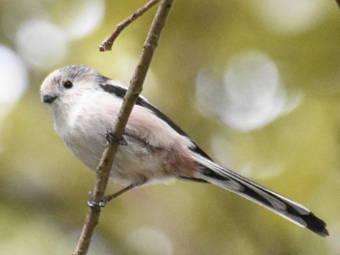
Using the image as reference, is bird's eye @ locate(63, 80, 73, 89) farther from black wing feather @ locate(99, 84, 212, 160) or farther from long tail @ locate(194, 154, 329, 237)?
long tail @ locate(194, 154, 329, 237)

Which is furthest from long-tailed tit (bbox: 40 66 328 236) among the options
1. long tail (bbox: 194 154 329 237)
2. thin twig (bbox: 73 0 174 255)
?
thin twig (bbox: 73 0 174 255)

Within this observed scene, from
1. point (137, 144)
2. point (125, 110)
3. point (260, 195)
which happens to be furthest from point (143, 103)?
point (125, 110)

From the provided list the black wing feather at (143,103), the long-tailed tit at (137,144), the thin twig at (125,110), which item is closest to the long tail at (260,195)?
the long-tailed tit at (137,144)

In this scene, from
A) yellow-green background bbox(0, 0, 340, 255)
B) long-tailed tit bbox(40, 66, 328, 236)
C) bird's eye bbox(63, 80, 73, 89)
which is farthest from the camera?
yellow-green background bbox(0, 0, 340, 255)

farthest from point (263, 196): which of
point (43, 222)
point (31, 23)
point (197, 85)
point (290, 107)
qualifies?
point (31, 23)

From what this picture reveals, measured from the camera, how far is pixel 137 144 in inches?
130

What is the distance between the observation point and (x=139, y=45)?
4375 mm

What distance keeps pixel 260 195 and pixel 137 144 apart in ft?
2.31

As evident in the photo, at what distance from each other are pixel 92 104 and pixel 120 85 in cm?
42

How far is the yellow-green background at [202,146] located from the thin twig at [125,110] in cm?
131

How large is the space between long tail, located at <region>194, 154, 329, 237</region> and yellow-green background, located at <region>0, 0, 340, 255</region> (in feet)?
1.77

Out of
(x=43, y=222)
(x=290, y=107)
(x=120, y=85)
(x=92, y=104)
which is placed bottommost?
(x=43, y=222)

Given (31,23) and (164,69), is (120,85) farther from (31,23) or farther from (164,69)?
(31,23)

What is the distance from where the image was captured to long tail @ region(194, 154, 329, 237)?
302cm
